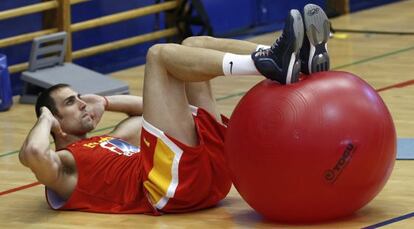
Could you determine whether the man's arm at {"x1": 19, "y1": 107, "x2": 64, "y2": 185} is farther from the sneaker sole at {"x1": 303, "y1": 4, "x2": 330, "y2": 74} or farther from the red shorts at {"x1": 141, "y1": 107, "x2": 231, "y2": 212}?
the sneaker sole at {"x1": 303, "y1": 4, "x2": 330, "y2": 74}

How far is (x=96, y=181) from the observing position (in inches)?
183

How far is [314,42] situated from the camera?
4.27m

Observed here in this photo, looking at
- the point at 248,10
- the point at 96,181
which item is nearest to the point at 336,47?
the point at 248,10

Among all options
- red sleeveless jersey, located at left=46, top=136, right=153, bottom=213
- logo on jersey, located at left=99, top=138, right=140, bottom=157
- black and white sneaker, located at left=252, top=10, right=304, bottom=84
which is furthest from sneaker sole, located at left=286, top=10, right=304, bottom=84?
logo on jersey, located at left=99, top=138, right=140, bottom=157

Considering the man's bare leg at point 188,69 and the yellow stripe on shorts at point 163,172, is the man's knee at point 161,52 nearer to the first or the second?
the man's bare leg at point 188,69

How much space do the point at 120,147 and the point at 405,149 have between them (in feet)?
4.95

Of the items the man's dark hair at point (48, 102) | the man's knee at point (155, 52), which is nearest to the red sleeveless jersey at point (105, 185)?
the man's dark hair at point (48, 102)

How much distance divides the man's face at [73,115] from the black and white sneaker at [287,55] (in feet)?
3.16

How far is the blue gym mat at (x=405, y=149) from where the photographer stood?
17.6ft

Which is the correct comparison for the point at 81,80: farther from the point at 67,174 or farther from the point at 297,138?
the point at 297,138

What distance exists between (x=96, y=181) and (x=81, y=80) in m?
2.81

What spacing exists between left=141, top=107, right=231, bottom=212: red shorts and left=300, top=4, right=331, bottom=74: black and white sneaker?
54cm

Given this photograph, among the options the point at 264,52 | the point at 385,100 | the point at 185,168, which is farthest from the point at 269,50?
the point at 385,100

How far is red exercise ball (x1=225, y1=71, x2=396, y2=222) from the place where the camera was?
406cm
